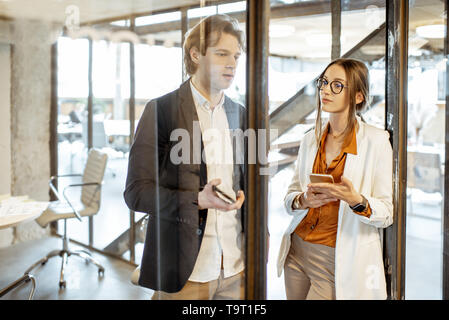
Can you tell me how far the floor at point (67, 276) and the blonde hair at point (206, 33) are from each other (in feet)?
3.14

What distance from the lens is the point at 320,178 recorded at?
75.2 inches

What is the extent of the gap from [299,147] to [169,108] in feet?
2.11

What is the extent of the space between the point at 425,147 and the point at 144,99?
1.40 metres

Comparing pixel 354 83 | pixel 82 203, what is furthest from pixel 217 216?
pixel 354 83

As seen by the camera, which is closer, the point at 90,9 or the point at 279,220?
the point at 90,9

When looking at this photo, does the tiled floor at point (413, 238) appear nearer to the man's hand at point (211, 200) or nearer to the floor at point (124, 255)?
the floor at point (124, 255)

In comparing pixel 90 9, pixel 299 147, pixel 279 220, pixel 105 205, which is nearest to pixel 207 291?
pixel 279 220

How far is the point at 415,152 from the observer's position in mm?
2084

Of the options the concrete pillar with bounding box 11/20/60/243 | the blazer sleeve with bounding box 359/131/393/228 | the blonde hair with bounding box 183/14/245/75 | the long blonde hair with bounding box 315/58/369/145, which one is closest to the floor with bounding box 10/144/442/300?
the concrete pillar with bounding box 11/20/60/243

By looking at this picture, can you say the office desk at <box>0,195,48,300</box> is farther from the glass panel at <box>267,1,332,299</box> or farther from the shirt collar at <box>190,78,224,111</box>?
the glass panel at <box>267,1,332,299</box>

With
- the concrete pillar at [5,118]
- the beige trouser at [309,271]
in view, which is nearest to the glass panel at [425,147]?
the beige trouser at [309,271]

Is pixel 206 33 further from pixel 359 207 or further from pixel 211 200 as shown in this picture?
pixel 359 207

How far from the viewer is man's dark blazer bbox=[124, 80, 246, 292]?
73.3 inches
